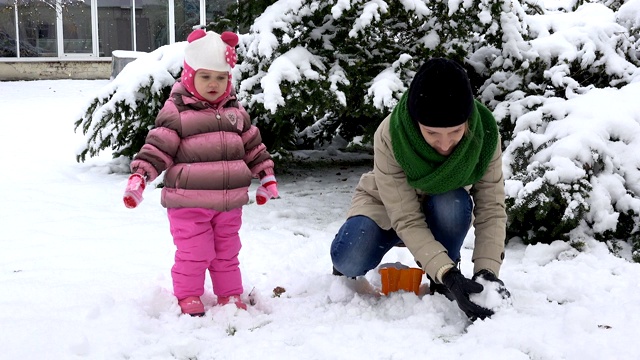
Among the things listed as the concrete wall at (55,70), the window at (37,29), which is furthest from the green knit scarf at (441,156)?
the window at (37,29)

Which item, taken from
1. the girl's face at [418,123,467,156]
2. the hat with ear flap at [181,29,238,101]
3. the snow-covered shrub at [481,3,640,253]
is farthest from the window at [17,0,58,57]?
the girl's face at [418,123,467,156]

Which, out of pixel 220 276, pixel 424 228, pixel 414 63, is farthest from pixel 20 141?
pixel 424 228

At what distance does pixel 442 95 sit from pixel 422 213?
580 mm

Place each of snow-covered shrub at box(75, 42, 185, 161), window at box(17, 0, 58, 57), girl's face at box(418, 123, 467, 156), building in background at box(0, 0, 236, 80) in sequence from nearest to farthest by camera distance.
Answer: girl's face at box(418, 123, 467, 156) → snow-covered shrub at box(75, 42, 185, 161) → building in background at box(0, 0, 236, 80) → window at box(17, 0, 58, 57)

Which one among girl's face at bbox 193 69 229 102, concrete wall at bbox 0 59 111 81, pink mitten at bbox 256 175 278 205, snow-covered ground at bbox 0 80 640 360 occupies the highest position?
girl's face at bbox 193 69 229 102

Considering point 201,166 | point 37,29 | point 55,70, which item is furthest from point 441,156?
point 37,29

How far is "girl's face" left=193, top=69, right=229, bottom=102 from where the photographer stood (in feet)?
8.76

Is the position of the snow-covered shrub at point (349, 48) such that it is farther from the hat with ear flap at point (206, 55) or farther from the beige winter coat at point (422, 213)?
the beige winter coat at point (422, 213)

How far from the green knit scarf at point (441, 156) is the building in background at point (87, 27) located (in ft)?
47.2

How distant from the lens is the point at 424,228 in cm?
252

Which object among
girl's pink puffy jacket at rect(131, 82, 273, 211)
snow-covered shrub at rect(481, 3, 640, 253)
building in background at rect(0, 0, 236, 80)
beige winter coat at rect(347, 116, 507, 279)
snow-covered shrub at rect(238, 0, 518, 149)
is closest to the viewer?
beige winter coat at rect(347, 116, 507, 279)

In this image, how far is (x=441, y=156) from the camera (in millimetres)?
2459

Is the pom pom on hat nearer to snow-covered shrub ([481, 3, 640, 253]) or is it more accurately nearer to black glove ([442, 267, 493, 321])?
black glove ([442, 267, 493, 321])

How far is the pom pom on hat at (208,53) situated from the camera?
2645 millimetres
